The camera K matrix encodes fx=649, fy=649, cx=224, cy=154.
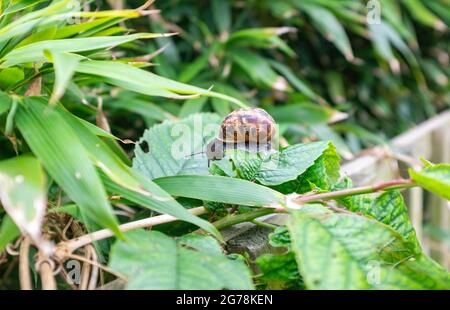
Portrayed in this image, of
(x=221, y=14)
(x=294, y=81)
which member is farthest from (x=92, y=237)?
(x=221, y=14)

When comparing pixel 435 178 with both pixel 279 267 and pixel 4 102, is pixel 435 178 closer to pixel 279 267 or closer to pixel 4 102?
pixel 279 267

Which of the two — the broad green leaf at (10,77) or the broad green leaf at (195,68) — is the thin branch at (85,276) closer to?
the broad green leaf at (10,77)

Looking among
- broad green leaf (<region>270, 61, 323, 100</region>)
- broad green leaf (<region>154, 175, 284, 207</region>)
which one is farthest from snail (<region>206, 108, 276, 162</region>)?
broad green leaf (<region>270, 61, 323, 100</region>)

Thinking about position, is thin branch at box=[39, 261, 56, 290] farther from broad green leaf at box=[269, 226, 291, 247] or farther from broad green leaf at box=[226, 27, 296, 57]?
broad green leaf at box=[226, 27, 296, 57]

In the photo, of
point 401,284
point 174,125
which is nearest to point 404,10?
point 174,125
